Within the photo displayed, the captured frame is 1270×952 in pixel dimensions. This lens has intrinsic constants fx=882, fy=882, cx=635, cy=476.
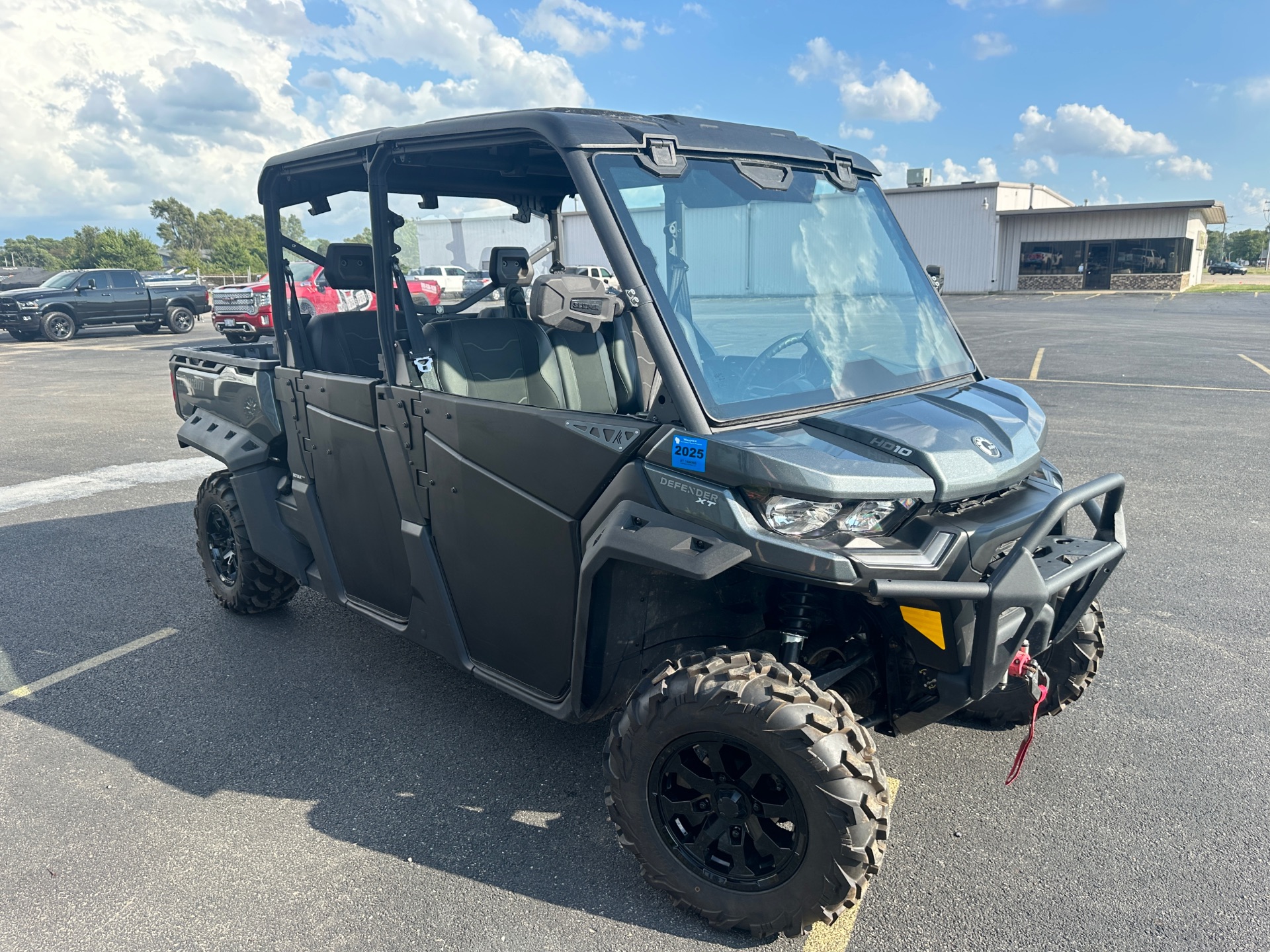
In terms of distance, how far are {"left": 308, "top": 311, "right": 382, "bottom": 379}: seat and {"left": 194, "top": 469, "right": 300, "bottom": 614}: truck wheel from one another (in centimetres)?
112

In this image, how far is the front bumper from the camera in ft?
7.67

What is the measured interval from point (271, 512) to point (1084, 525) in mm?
5349

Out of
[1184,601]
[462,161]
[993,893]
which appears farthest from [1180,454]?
[462,161]

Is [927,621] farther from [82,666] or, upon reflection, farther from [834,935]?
[82,666]

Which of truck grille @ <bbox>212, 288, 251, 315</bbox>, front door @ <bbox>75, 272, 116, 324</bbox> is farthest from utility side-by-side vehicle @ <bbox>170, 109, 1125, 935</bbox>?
front door @ <bbox>75, 272, 116, 324</bbox>

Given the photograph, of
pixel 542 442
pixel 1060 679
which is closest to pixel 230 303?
pixel 542 442

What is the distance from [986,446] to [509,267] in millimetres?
2399

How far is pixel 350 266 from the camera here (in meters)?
3.72

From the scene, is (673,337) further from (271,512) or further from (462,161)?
(271,512)

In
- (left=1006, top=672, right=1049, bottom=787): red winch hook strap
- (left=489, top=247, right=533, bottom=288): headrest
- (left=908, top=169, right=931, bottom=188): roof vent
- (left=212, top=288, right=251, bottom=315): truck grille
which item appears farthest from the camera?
(left=908, top=169, right=931, bottom=188): roof vent

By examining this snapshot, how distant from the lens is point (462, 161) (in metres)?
3.57

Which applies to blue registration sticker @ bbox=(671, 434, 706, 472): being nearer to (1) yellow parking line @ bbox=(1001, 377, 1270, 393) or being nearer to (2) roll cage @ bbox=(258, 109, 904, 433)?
(2) roll cage @ bbox=(258, 109, 904, 433)

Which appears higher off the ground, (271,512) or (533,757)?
(271,512)

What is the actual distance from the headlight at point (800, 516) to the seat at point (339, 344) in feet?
7.27
